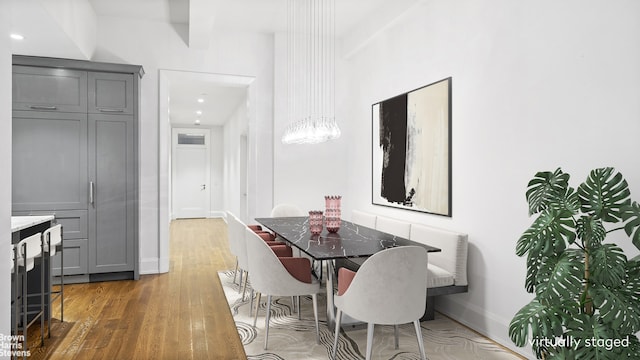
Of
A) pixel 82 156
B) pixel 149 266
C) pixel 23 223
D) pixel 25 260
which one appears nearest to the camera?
pixel 25 260

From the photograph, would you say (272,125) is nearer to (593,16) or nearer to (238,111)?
(238,111)

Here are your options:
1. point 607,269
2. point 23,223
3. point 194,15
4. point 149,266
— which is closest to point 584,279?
point 607,269

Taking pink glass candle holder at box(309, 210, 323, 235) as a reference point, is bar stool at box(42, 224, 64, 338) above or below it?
below

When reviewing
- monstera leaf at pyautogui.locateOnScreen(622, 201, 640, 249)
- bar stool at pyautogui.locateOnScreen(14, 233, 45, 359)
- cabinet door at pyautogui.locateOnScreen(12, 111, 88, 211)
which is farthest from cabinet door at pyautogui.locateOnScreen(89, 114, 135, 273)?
monstera leaf at pyautogui.locateOnScreen(622, 201, 640, 249)

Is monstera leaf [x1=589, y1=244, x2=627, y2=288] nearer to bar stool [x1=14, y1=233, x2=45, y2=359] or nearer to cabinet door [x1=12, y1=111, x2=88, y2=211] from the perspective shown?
bar stool [x1=14, y1=233, x2=45, y2=359]

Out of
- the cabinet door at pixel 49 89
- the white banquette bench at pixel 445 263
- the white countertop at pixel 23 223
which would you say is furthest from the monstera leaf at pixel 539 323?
the cabinet door at pixel 49 89

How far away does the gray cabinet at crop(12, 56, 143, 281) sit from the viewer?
14.1 ft

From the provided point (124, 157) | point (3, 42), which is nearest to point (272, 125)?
point (124, 157)

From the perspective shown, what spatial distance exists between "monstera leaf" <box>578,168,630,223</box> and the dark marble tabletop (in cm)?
109

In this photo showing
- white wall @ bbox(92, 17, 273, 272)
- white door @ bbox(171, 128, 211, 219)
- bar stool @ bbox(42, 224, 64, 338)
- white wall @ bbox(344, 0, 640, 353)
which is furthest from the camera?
white door @ bbox(171, 128, 211, 219)

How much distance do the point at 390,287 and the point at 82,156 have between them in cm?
378

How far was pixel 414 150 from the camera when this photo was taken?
4043 millimetres

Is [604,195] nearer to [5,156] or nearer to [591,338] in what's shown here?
[591,338]

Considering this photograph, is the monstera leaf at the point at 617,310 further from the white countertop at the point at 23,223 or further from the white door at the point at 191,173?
the white door at the point at 191,173
